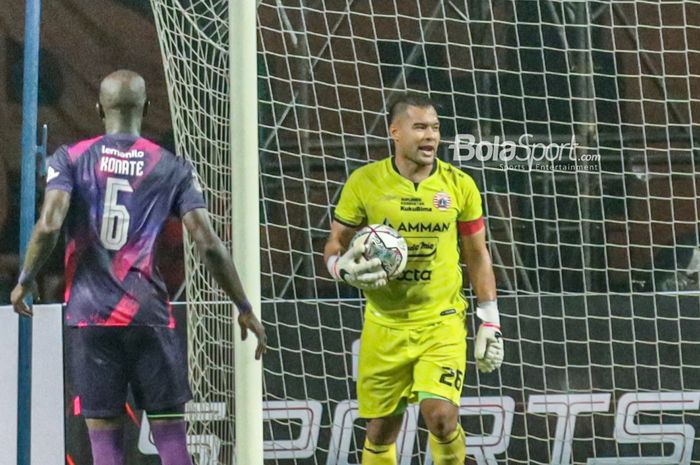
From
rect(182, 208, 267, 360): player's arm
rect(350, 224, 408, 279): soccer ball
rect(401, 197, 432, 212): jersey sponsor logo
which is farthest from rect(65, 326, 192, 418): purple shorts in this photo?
rect(401, 197, 432, 212): jersey sponsor logo

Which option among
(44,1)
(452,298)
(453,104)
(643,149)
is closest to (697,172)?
(643,149)

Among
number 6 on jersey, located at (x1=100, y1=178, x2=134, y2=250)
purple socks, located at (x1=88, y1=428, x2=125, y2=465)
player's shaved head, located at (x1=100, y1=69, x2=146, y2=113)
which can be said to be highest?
player's shaved head, located at (x1=100, y1=69, x2=146, y2=113)

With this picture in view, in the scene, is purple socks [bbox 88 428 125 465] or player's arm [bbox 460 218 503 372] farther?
player's arm [bbox 460 218 503 372]

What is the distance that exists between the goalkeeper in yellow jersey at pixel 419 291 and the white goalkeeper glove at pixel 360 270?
11 cm

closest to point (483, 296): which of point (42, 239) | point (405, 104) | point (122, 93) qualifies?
point (405, 104)

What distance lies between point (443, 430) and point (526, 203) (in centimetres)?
154

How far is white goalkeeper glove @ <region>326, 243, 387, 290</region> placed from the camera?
4.65m

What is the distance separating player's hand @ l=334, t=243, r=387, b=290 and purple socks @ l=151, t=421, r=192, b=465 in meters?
0.80

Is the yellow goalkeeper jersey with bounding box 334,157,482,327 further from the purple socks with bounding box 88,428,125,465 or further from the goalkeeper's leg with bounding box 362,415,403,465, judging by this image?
the purple socks with bounding box 88,428,125,465

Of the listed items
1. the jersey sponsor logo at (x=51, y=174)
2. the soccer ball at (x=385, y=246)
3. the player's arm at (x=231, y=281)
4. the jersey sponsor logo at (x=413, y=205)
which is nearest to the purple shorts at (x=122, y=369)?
the player's arm at (x=231, y=281)

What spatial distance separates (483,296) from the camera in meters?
4.99

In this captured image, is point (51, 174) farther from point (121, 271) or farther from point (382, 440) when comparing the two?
point (382, 440)

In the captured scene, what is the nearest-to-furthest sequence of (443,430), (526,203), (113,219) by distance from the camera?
1. (113,219)
2. (443,430)
3. (526,203)

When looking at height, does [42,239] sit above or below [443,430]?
above
